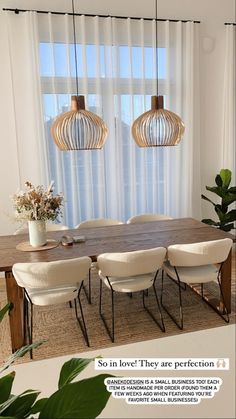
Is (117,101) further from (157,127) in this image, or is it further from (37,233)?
(37,233)

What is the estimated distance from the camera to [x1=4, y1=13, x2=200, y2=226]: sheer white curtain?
13.4 ft

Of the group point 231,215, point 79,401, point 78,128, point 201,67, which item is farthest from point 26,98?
point 79,401

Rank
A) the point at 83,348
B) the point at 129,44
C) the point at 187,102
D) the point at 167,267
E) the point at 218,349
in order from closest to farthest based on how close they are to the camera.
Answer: the point at 218,349
the point at 83,348
the point at 167,267
the point at 129,44
the point at 187,102

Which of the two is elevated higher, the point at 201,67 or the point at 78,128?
the point at 201,67

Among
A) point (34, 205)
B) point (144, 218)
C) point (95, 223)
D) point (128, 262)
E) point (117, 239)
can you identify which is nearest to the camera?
point (128, 262)

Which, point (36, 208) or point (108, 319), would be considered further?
point (108, 319)

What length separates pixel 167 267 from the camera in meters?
3.17

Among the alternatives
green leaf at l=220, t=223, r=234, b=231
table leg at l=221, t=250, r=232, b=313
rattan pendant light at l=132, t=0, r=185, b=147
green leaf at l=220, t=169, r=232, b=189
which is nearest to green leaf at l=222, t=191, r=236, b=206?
green leaf at l=220, t=169, r=232, b=189

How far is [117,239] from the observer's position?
3.15 metres

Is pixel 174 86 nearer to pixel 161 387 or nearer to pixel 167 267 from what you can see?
pixel 167 267

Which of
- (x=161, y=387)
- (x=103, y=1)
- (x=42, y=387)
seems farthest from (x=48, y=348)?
(x=103, y=1)

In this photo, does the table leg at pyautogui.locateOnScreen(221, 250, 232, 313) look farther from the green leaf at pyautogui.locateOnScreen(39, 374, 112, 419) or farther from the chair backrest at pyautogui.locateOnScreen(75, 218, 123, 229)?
the green leaf at pyautogui.locateOnScreen(39, 374, 112, 419)

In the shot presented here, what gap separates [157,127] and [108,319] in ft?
6.03

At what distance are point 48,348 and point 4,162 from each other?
7.97 ft
